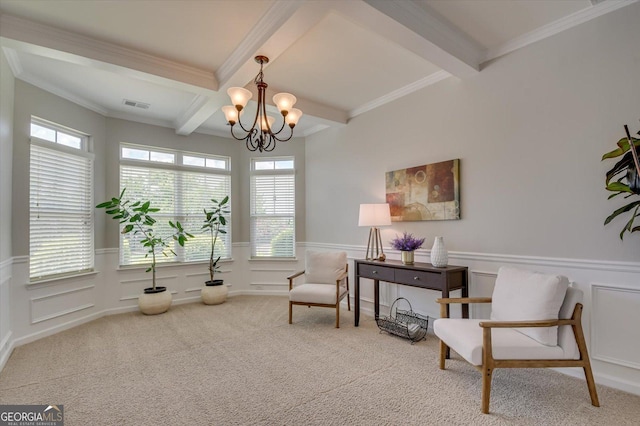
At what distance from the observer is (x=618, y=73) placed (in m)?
2.40

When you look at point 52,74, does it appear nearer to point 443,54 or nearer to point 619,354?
point 443,54

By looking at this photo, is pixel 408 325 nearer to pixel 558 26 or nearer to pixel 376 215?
pixel 376 215

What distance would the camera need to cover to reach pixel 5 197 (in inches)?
122

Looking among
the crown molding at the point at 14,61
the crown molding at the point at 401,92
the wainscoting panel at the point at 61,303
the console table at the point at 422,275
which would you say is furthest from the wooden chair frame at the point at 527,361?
the crown molding at the point at 14,61

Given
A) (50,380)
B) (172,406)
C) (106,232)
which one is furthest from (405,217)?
(106,232)

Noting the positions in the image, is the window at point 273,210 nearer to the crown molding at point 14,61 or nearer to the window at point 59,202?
the window at point 59,202

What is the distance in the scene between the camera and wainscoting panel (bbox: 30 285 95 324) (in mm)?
3539

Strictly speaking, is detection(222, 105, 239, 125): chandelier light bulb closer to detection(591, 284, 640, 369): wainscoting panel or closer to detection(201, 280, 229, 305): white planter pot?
detection(201, 280, 229, 305): white planter pot

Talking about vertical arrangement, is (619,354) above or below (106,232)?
below

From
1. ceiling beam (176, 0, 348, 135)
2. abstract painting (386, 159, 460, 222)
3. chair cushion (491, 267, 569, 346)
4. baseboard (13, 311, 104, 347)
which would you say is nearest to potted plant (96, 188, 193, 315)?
baseboard (13, 311, 104, 347)

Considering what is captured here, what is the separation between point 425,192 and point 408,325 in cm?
153

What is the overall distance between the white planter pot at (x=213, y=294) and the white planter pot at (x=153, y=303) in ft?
1.85

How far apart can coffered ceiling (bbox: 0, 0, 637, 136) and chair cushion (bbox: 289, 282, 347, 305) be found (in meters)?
2.50

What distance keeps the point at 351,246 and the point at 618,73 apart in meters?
3.34
